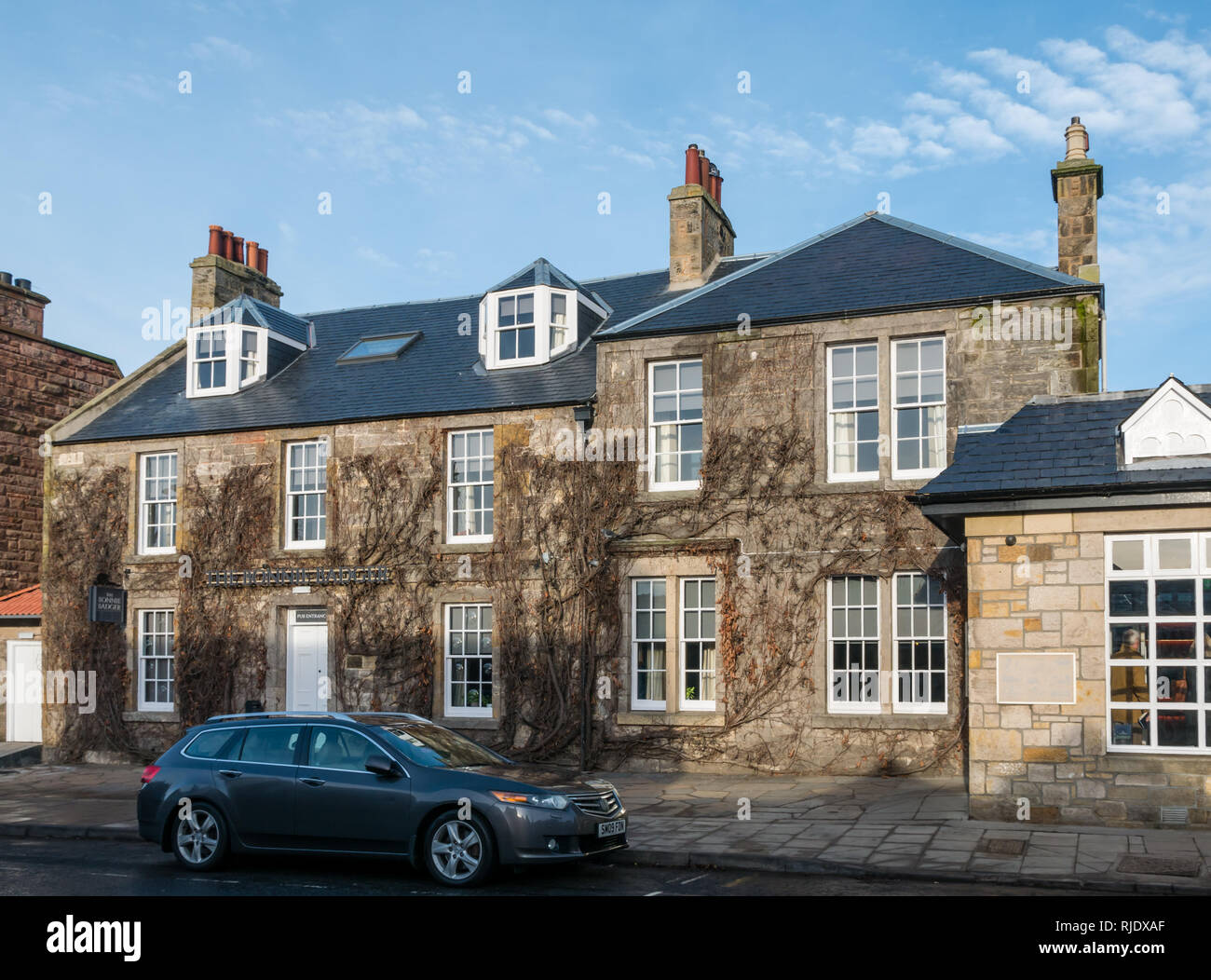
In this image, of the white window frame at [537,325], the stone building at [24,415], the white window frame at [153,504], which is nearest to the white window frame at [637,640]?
the white window frame at [537,325]

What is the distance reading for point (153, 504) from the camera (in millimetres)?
23219

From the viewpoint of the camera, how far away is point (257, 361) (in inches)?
952

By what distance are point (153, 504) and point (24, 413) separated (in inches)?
219

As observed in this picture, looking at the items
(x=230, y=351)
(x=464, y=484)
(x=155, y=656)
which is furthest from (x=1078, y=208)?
(x=155, y=656)

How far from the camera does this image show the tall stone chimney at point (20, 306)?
86.6 ft

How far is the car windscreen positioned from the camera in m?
10.9

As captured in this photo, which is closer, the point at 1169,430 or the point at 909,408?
the point at 1169,430

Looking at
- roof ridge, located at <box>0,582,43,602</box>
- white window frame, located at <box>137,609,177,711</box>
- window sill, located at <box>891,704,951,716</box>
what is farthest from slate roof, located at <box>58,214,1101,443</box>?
window sill, located at <box>891,704,951,716</box>

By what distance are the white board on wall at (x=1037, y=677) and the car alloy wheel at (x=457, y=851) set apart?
606cm

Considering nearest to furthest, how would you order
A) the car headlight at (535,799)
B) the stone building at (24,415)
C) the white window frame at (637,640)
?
the car headlight at (535,799)
the white window frame at (637,640)
the stone building at (24,415)

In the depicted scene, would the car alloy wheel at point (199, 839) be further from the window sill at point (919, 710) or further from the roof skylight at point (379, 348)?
the roof skylight at point (379, 348)

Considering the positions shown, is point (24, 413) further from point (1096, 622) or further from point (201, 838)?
point (1096, 622)
